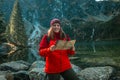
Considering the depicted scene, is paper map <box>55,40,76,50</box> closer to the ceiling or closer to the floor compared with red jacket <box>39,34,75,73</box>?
closer to the ceiling

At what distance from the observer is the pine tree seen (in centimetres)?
5624

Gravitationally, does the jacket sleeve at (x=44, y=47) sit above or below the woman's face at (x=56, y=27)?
below

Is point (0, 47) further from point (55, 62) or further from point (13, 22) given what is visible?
point (55, 62)

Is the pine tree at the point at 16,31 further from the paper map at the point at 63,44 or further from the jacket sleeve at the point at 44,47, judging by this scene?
the paper map at the point at 63,44

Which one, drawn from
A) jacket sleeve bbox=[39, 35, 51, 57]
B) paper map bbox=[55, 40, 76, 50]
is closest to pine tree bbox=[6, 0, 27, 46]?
jacket sleeve bbox=[39, 35, 51, 57]

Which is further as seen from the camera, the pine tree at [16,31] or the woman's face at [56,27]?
the pine tree at [16,31]

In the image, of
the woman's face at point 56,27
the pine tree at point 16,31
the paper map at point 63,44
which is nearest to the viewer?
the paper map at point 63,44

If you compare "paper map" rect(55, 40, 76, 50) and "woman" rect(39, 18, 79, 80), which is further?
"woman" rect(39, 18, 79, 80)

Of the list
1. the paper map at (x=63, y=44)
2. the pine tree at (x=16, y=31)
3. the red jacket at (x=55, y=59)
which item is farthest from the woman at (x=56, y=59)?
the pine tree at (x=16, y=31)

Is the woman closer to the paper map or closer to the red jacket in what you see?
the red jacket

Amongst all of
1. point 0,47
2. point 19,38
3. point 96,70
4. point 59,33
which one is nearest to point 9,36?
point 19,38

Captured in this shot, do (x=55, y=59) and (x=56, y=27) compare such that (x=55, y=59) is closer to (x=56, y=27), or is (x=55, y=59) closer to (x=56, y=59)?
(x=56, y=59)

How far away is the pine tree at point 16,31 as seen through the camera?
185 feet

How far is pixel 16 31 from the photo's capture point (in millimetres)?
60406
